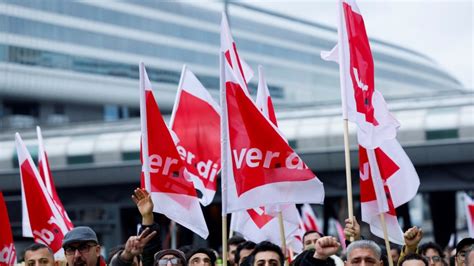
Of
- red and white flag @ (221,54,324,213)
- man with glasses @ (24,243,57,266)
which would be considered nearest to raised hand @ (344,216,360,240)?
red and white flag @ (221,54,324,213)

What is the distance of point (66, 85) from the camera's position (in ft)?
242

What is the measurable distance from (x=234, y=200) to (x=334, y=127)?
27262mm

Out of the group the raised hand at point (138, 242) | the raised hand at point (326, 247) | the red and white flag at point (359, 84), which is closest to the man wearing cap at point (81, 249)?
the raised hand at point (138, 242)

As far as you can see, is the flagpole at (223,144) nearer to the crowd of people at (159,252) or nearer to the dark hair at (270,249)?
the dark hair at (270,249)

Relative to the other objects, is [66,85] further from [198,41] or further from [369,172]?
[369,172]

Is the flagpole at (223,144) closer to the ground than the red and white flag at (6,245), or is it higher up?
higher up

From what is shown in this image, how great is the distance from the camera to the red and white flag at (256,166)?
388 inches

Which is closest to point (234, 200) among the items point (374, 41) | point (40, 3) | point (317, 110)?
point (317, 110)

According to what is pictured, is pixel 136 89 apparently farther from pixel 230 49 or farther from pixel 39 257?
pixel 39 257

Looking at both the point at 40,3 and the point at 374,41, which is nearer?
the point at 40,3

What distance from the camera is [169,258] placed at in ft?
29.4

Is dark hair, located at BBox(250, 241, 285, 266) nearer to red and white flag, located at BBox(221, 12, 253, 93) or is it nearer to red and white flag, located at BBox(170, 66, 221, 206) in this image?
red and white flag, located at BBox(221, 12, 253, 93)

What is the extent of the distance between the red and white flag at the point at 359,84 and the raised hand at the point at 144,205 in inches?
97.5

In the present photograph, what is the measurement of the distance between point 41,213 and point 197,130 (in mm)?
2369
